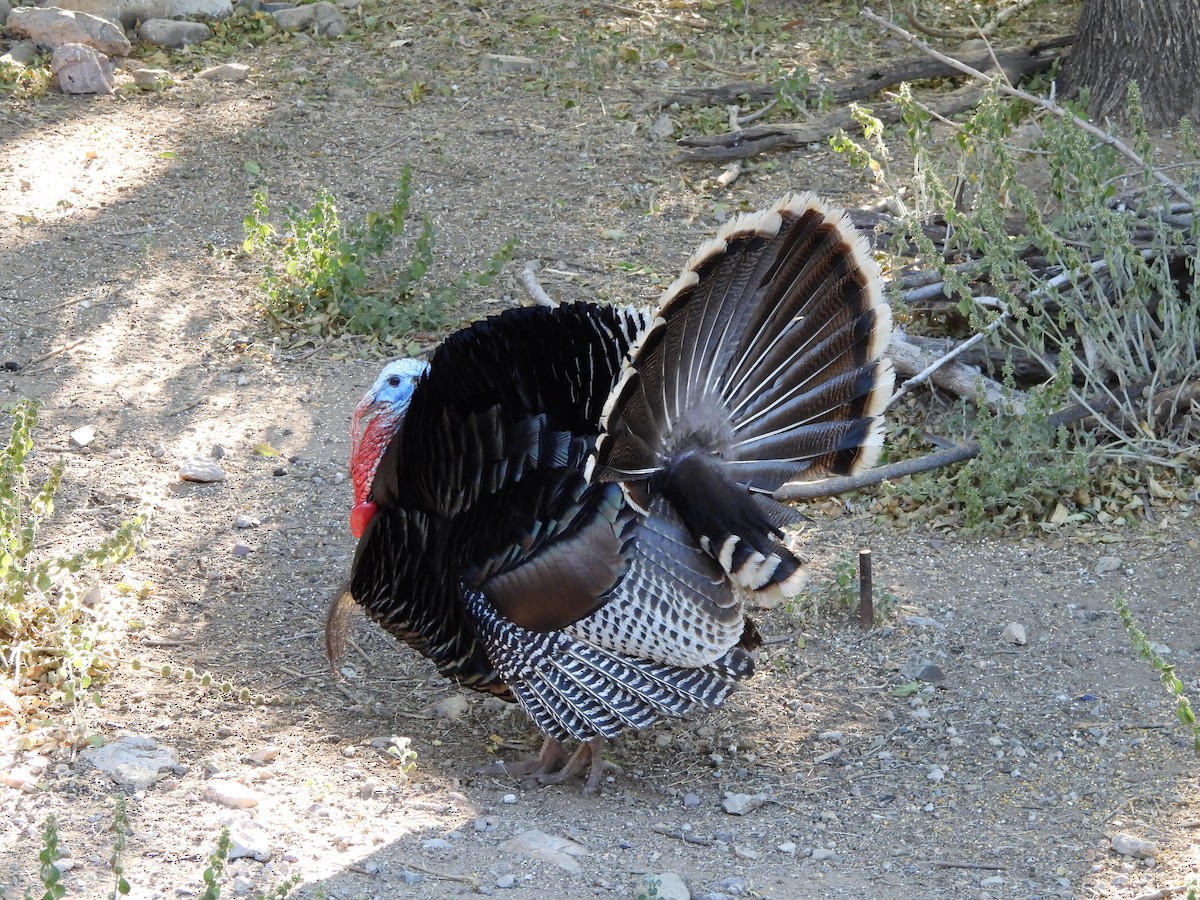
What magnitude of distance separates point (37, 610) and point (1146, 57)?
629cm

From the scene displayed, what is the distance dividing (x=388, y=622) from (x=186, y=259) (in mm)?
3594

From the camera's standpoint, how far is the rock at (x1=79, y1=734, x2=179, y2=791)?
363 centimetres

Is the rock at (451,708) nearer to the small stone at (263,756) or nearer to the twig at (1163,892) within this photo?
the small stone at (263,756)

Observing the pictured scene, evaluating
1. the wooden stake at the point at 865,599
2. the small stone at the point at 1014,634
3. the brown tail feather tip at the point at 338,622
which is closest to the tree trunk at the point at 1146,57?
the small stone at the point at 1014,634

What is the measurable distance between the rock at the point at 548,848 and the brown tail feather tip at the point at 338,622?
37.8 inches

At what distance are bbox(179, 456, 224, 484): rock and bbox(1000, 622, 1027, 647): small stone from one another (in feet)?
9.90

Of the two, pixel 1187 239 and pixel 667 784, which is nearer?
pixel 667 784

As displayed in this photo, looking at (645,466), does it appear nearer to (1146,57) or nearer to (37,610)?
(37,610)

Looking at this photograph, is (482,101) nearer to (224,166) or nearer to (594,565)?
(224,166)

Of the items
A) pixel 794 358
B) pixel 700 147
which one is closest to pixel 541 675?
pixel 794 358

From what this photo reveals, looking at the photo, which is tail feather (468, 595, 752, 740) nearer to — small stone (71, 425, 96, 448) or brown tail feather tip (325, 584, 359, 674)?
brown tail feather tip (325, 584, 359, 674)

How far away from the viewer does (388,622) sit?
4.11 meters

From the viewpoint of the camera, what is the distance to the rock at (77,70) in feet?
28.0

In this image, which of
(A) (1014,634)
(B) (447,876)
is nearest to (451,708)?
(B) (447,876)
